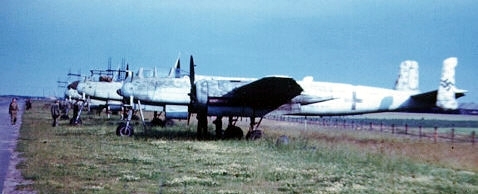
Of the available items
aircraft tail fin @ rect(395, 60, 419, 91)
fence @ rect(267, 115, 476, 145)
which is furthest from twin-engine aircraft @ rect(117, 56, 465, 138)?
fence @ rect(267, 115, 476, 145)

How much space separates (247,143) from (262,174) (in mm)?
7635

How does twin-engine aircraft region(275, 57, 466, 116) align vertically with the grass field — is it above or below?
above

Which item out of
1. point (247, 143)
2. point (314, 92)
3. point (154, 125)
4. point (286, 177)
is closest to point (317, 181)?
point (286, 177)

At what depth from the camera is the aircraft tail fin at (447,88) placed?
838 inches

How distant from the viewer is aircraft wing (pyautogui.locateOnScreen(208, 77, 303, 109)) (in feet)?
61.0

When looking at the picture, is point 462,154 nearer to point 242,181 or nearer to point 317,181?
point 317,181

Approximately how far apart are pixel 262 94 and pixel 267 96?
0.26 m

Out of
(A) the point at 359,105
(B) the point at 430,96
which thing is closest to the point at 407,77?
(B) the point at 430,96

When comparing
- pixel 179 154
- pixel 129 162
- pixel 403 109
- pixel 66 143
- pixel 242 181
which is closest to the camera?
pixel 242 181

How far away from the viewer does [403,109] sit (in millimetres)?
23391

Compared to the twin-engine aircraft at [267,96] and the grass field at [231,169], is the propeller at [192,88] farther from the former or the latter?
the grass field at [231,169]

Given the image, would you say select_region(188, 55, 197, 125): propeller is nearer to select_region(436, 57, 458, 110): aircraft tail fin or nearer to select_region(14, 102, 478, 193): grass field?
select_region(14, 102, 478, 193): grass field

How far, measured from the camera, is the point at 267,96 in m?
19.9

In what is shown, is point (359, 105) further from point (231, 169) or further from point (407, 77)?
point (231, 169)
